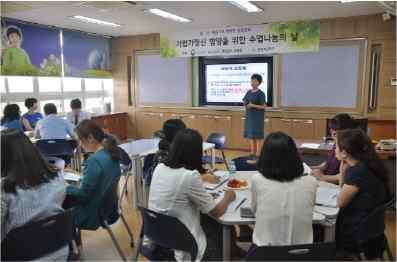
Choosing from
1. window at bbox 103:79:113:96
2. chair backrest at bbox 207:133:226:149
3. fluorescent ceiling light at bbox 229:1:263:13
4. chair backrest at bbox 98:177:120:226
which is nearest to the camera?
chair backrest at bbox 98:177:120:226

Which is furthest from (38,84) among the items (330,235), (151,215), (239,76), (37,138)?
(330,235)

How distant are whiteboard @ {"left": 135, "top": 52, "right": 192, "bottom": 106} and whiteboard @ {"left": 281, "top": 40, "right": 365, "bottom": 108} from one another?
6.80ft

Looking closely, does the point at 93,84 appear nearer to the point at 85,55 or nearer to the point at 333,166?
the point at 85,55

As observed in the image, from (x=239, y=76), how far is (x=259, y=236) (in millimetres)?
5375

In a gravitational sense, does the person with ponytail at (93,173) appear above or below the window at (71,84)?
below

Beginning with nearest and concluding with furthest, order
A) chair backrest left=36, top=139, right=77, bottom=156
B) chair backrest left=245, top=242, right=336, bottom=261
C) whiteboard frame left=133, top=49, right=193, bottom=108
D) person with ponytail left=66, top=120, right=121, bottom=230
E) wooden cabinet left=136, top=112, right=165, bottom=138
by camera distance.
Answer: chair backrest left=245, top=242, right=336, bottom=261, person with ponytail left=66, top=120, right=121, bottom=230, chair backrest left=36, top=139, right=77, bottom=156, whiteboard frame left=133, top=49, right=193, bottom=108, wooden cabinet left=136, top=112, right=165, bottom=138

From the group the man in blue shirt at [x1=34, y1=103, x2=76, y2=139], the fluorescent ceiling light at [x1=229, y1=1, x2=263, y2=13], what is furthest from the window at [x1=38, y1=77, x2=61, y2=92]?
the fluorescent ceiling light at [x1=229, y1=1, x2=263, y2=13]

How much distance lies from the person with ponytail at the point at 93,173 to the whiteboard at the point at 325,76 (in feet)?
15.0

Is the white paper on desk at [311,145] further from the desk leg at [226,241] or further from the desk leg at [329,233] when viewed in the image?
the desk leg at [226,241]

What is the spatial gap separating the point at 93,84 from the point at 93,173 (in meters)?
6.06

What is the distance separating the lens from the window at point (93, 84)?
298 inches

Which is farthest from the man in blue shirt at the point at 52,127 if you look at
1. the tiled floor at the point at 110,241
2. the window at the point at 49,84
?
the window at the point at 49,84

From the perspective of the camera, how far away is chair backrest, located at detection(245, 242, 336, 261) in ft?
4.49

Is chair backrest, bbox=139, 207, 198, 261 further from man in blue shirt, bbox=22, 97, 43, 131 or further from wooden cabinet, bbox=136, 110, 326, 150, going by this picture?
wooden cabinet, bbox=136, 110, 326, 150
